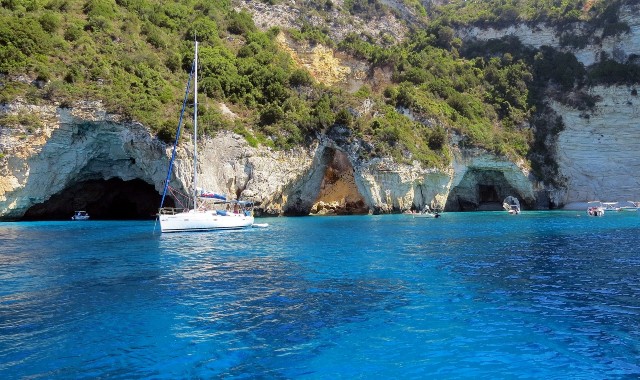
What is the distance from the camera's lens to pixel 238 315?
934 cm

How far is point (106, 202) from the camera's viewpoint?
169 ft

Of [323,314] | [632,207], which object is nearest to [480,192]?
[632,207]

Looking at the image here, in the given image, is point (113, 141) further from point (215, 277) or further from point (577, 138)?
point (577, 138)

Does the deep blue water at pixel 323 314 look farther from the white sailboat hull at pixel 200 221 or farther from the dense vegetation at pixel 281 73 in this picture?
the dense vegetation at pixel 281 73

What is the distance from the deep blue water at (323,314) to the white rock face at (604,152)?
41.7 meters

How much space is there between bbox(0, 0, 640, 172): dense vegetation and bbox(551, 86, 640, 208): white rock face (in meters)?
3.94

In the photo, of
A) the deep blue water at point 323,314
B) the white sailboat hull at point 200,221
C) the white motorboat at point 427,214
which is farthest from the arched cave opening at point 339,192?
the deep blue water at point 323,314

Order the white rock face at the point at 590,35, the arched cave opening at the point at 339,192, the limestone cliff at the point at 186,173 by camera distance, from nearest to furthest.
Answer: the limestone cliff at the point at 186,173 < the arched cave opening at the point at 339,192 < the white rock face at the point at 590,35

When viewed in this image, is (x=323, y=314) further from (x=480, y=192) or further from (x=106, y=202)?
(x=480, y=192)

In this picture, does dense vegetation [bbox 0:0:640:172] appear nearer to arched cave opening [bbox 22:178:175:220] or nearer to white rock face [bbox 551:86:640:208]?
white rock face [bbox 551:86:640:208]

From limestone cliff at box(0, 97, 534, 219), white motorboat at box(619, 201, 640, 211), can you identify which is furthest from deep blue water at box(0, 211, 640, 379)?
white motorboat at box(619, 201, 640, 211)

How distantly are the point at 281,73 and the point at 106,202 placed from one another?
2501cm

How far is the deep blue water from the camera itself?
6.79m

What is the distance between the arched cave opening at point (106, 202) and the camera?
45356mm
